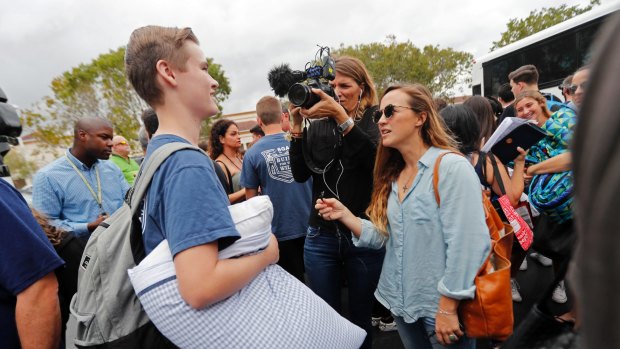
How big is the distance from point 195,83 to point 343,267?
1549 mm

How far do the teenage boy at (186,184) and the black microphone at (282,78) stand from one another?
89cm

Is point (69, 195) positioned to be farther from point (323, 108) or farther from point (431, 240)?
point (431, 240)

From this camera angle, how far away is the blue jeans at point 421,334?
5.35ft

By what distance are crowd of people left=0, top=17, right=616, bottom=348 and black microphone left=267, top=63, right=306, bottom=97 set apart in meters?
0.17

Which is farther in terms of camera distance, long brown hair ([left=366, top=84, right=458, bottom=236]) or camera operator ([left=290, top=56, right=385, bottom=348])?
camera operator ([left=290, top=56, right=385, bottom=348])

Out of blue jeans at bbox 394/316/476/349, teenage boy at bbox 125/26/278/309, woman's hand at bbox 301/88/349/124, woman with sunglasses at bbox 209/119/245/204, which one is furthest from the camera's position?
woman with sunglasses at bbox 209/119/245/204

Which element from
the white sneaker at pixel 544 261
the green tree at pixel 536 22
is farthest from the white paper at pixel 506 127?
the green tree at pixel 536 22

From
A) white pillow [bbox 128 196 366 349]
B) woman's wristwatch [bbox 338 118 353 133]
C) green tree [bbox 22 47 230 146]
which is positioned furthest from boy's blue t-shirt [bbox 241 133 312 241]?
green tree [bbox 22 47 230 146]

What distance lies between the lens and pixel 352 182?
214cm

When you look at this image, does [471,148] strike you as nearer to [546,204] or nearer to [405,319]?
[546,204]

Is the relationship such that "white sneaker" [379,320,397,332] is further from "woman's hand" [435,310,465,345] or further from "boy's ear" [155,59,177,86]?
"boy's ear" [155,59,177,86]

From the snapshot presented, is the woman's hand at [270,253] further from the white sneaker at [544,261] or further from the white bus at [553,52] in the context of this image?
the white bus at [553,52]

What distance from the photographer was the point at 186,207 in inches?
37.5

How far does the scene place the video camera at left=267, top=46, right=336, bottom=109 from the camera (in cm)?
189
